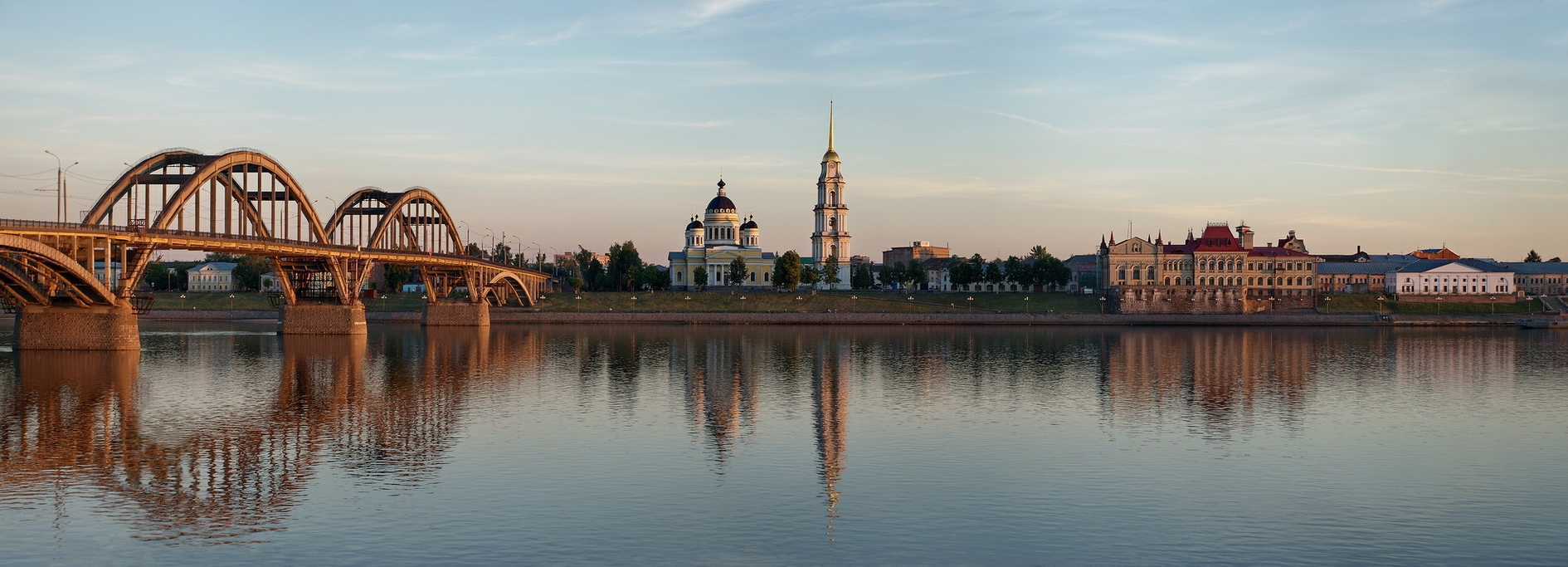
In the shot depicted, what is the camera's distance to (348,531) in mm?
21594

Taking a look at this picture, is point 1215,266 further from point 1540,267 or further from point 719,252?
point 719,252

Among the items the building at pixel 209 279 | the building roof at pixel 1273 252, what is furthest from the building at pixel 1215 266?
the building at pixel 209 279

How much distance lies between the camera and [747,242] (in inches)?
7195

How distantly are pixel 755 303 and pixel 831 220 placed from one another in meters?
38.1

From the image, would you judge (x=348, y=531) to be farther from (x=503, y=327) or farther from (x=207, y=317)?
(x=207, y=317)

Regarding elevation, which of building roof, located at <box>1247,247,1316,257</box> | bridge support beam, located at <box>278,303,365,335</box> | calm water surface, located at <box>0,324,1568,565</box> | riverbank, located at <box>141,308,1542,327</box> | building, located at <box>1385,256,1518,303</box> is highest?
building roof, located at <box>1247,247,1316,257</box>

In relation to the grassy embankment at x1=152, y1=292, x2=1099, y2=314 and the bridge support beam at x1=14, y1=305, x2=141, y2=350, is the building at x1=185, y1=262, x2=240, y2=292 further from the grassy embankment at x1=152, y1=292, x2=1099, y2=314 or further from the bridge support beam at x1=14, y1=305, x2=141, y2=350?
the bridge support beam at x1=14, y1=305, x2=141, y2=350

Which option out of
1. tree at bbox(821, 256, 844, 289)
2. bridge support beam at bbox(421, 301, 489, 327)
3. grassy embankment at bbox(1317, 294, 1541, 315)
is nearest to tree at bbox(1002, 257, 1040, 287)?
tree at bbox(821, 256, 844, 289)

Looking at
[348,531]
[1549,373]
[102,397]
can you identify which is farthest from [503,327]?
[348,531]

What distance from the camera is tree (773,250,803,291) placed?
145 m

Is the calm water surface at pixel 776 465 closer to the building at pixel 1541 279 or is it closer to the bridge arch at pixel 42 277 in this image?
the bridge arch at pixel 42 277

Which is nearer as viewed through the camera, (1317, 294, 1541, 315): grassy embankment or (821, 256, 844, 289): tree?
(1317, 294, 1541, 315): grassy embankment

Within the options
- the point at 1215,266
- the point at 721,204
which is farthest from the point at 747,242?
the point at 1215,266

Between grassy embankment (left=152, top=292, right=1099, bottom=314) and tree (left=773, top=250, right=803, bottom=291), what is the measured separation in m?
3.43
